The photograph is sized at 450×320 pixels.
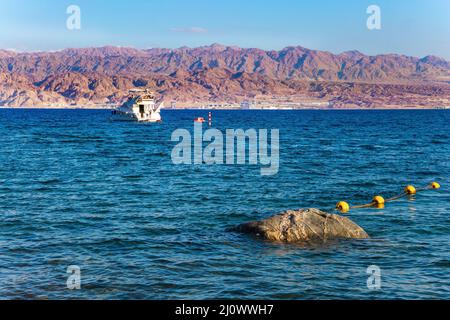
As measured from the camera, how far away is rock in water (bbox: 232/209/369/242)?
1920 centimetres

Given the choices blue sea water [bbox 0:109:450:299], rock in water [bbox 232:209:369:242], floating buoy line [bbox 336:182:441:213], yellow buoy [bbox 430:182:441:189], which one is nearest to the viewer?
blue sea water [bbox 0:109:450:299]

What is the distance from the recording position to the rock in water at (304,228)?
19.2 m

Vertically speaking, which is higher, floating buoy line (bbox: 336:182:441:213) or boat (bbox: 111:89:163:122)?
boat (bbox: 111:89:163:122)

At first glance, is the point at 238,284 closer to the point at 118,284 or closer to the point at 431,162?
the point at 118,284

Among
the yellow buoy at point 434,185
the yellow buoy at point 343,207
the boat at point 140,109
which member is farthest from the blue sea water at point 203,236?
the boat at point 140,109

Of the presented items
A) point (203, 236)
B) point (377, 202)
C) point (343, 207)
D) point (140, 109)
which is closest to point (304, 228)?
point (203, 236)

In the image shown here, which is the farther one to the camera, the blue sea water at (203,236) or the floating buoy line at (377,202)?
the floating buoy line at (377,202)

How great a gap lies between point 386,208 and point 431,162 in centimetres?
2343

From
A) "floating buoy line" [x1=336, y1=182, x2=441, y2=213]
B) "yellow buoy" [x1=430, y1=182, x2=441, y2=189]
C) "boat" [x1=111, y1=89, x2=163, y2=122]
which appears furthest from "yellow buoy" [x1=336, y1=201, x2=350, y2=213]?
"boat" [x1=111, y1=89, x2=163, y2=122]

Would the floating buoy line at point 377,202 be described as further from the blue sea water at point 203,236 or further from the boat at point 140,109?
the boat at point 140,109

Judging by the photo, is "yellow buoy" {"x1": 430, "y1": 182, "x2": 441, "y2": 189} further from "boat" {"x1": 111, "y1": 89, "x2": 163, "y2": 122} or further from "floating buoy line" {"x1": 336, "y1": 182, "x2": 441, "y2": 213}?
"boat" {"x1": 111, "y1": 89, "x2": 163, "y2": 122}

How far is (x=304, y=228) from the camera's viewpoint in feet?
63.5
